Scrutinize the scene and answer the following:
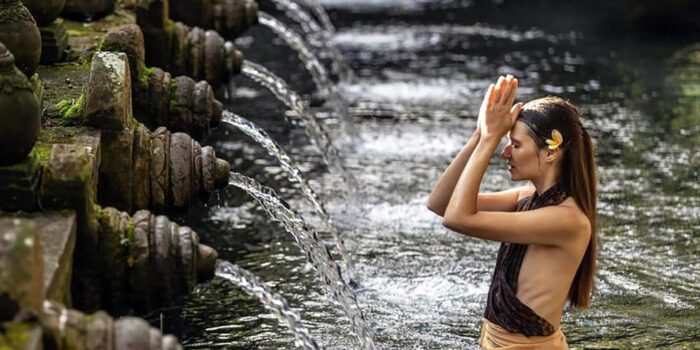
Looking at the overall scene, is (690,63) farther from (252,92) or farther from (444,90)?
(252,92)

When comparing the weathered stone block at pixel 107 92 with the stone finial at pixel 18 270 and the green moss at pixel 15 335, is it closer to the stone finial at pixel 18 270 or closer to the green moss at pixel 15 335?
the stone finial at pixel 18 270

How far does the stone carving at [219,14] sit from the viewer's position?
441 inches

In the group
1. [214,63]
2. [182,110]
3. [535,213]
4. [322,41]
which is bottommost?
[322,41]

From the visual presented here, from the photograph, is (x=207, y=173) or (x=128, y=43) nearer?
(x=207, y=173)

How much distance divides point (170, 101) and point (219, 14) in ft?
14.0

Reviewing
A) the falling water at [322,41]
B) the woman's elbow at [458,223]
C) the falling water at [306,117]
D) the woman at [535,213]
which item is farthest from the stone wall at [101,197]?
the falling water at [322,41]

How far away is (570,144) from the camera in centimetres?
527

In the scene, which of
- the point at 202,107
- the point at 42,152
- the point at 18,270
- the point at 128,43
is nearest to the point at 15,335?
the point at 18,270

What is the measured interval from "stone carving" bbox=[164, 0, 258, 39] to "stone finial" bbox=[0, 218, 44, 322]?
744 centimetres

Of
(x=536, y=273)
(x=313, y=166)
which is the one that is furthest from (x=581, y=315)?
(x=313, y=166)

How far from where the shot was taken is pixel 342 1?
21172 mm

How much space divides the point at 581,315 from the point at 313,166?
3.81m

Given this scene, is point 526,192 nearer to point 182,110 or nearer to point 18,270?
point 18,270

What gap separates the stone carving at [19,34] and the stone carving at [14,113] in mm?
1046
